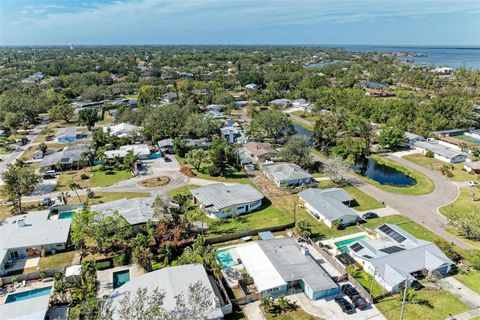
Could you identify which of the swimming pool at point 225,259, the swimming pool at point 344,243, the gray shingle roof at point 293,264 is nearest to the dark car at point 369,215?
the swimming pool at point 344,243

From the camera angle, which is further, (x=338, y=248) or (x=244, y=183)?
(x=244, y=183)

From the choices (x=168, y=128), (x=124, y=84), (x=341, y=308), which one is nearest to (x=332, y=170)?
(x=341, y=308)

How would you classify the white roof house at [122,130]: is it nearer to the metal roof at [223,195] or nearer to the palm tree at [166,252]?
the metal roof at [223,195]

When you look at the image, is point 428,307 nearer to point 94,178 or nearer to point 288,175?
point 288,175

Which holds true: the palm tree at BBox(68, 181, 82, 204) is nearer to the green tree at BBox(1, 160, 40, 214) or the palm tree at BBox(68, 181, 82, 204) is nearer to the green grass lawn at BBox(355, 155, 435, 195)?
the green tree at BBox(1, 160, 40, 214)

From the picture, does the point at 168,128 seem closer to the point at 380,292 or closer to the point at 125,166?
the point at 125,166
